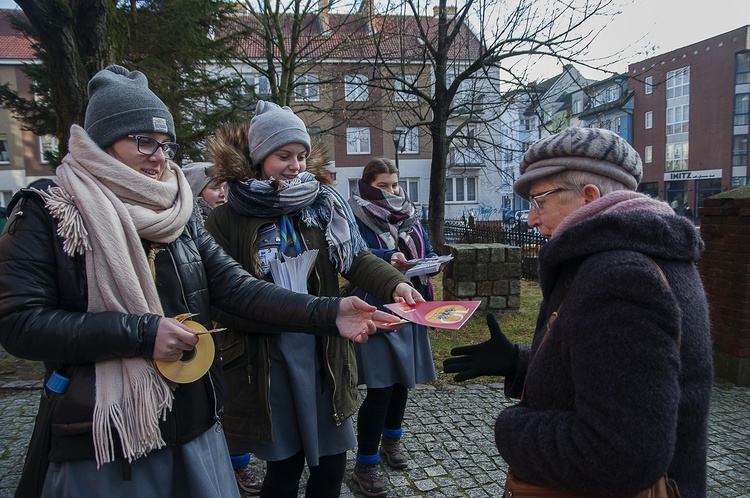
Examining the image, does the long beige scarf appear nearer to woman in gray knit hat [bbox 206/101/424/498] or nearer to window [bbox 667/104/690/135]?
woman in gray knit hat [bbox 206/101/424/498]

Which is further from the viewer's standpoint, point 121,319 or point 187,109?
point 187,109

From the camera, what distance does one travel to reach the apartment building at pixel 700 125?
38.0 meters

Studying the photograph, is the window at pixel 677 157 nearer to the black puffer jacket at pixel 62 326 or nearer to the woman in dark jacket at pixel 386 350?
the woman in dark jacket at pixel 386 350

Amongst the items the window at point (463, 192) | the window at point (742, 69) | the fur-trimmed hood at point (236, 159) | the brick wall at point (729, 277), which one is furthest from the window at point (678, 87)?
the fur-trimmed hood at point (236, 159)

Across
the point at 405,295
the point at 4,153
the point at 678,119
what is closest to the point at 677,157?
the point at 678,119

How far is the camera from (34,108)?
10.2 meters

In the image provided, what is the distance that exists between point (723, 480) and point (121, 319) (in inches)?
154

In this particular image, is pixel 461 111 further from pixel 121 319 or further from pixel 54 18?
pixel 121 319

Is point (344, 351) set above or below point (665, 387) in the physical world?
below

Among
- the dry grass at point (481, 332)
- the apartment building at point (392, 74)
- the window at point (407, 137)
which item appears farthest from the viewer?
the window at point (407, 137)

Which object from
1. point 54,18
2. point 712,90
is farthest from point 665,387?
point 712,90

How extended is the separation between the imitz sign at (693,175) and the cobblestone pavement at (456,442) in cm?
4211

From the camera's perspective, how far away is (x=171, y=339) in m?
1.53

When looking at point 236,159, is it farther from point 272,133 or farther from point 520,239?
point 520,239
